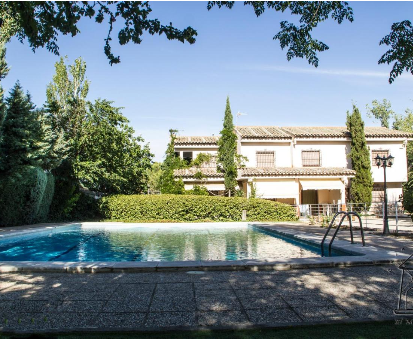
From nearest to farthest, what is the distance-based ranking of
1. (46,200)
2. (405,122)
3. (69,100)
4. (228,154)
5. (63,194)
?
(46,200)
(63,194)
(69,100)
(228,154)
(405,122)

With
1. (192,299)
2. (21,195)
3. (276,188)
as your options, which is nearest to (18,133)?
(21,195)

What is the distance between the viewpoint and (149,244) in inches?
558

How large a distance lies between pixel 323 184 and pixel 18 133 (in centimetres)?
2272

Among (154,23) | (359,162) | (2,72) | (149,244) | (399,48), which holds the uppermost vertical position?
(2,72)

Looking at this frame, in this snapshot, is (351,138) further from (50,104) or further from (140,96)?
(50,104)

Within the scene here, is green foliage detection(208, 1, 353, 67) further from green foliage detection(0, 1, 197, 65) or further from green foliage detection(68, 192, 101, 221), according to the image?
green foliage detection(68, 192, 101, 221)

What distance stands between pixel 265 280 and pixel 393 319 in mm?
2608

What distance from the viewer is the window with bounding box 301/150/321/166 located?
3224 centimetres

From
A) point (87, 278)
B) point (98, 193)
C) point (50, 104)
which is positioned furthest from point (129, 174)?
point (87, 278)

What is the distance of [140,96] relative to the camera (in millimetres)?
17953

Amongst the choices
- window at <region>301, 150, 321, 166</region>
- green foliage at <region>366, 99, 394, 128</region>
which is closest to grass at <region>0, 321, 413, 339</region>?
window at <region>301, 150, 321, 166</region>

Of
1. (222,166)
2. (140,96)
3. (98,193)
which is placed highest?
(140,96)

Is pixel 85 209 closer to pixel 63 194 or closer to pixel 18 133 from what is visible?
pixel 63 194

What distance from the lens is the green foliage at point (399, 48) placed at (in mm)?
6078
